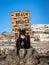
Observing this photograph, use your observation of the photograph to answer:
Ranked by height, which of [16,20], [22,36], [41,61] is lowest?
[41,61]

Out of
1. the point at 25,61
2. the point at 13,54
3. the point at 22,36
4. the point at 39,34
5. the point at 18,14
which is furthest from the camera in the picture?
the point at 39,34

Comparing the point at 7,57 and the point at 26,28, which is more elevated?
the point at 26,28

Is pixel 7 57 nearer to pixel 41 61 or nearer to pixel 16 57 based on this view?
pixel 16 57

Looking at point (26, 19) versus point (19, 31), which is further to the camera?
point (26, 19)

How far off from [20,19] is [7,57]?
6.75 m

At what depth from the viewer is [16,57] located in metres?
19.4

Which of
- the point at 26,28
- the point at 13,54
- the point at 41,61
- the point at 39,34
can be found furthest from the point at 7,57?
the point at 39,34

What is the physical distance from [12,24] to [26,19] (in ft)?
5.60

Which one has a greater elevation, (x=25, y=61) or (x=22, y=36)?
(x=22, y=36)

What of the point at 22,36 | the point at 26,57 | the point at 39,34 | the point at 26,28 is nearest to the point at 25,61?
the point at 26,57

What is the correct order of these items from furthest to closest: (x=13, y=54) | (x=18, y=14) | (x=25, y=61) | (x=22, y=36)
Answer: (x=18, y=14) → (x=22, y=36) → (x=13, y=54) → (x=25, y=61)

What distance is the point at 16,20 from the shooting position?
24844mm

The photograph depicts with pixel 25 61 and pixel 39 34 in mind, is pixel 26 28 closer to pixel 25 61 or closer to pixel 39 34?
pixel 25 61

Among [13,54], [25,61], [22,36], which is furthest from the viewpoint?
[22,36]
